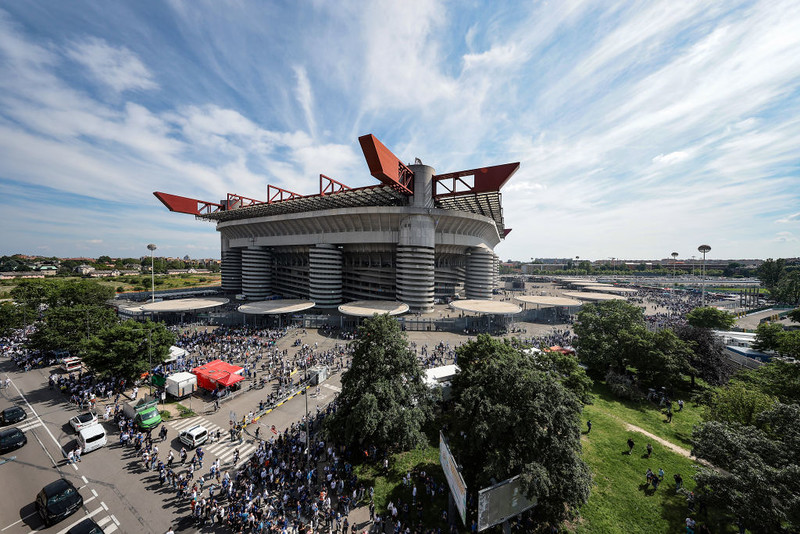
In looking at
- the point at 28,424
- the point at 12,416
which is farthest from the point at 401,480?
the point at 12,416

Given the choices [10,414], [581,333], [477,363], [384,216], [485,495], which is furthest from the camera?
[384,216]

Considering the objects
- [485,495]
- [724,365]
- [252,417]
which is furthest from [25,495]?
[724,365]

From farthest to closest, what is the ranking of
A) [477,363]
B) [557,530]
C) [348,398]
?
1. [477,363]
2. [348,398]
3. [557,530]

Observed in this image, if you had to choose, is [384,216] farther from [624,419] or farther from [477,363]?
[624,419]

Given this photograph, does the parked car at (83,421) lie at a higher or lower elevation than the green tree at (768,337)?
lower

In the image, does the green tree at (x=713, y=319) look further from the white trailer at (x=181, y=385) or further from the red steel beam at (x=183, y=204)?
the red steel beam at (x=183, y=204)

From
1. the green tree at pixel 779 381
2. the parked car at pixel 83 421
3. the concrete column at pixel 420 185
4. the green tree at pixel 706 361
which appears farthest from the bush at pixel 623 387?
the parked car at pixel 83 421

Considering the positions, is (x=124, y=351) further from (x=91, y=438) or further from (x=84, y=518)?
(x=84, y=518)
